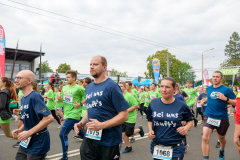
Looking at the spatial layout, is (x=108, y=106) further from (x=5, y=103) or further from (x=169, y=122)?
(x=5, y=103)

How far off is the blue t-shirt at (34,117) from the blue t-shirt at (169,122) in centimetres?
154

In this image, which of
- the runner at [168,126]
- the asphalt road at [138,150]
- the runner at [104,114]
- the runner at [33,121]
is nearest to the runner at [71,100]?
the asphalt road at [138,150]

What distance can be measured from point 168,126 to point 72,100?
307cm

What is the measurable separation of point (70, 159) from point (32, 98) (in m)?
2.62

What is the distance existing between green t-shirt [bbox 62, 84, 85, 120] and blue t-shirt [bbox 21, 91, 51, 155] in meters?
2.25

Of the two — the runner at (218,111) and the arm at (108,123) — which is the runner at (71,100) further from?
the runner at (218,111)

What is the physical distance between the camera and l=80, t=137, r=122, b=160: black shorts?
96.6 inches

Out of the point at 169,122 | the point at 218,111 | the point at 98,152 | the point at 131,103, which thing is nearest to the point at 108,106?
the point at 98,152

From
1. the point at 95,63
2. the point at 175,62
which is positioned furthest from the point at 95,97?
the point at 175,62

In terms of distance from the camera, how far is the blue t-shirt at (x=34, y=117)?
8.79 feet

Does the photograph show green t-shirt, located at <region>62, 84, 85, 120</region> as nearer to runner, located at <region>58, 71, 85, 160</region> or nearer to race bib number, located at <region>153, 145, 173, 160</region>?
runner, located at <region>58, 71, 85, 160</region>

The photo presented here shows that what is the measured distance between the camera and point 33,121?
9.04 feet

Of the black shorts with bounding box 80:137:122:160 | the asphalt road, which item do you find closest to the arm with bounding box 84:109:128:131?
the black shorts with bounding box 80:137:122:160

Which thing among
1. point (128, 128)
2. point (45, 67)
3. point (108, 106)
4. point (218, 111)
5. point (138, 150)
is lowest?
point (138, 150)
